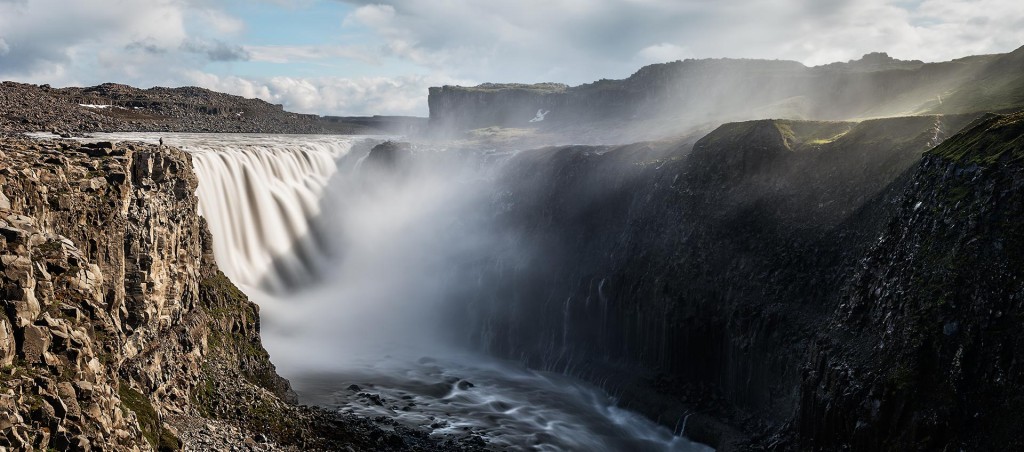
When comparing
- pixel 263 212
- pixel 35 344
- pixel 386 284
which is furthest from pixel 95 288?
pixel 386 284

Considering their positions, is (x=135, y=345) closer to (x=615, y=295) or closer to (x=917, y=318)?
(x=917, y=318)

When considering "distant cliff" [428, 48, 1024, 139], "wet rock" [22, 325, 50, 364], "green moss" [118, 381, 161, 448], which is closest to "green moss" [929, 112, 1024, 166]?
"distant cliff" [428, 48, 1024, 139]

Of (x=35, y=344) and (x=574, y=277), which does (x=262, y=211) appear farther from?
(x=35, y=344)

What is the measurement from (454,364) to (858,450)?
140 feet

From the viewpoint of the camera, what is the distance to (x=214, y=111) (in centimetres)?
17775

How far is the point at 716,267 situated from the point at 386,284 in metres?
48.6

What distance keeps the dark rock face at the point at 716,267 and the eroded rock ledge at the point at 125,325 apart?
19801mm

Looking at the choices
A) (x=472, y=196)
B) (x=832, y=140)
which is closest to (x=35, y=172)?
(x=832, y=140)

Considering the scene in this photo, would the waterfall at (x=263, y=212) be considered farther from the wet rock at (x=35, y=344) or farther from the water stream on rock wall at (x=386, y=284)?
the wet rock at (x=35, y=344)

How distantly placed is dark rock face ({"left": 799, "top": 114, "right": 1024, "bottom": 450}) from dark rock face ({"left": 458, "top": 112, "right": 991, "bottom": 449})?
393 cm

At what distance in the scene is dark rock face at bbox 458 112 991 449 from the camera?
47.2 metres

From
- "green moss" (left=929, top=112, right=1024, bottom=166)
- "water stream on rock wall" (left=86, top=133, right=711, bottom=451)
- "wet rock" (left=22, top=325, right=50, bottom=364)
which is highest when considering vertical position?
"green moss" (left=929, top=112, right=1024, bottom=166)

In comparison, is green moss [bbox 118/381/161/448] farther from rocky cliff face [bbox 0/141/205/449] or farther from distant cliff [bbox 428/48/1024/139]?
distant cliff [bbox 428/48/1024/139]

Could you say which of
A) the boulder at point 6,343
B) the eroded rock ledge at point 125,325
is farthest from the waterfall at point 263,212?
the boulder at point 6,343
